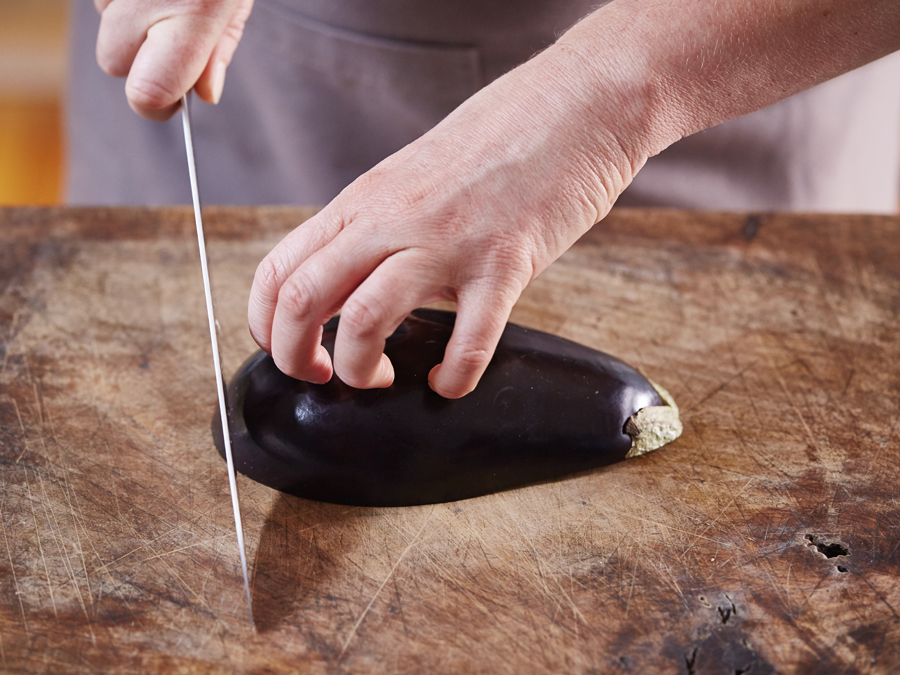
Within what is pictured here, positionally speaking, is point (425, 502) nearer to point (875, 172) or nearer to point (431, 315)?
point (431, 315)

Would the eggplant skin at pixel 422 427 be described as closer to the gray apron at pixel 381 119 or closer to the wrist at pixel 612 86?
the wrist at pixel 612 86

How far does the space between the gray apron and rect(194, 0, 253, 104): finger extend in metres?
0.15

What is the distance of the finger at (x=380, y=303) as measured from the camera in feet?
A: 2.27

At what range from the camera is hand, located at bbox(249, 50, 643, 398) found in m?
0.70

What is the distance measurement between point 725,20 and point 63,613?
2.71 feet

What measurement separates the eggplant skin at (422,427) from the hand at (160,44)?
396mm

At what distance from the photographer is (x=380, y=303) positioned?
0.69 meters

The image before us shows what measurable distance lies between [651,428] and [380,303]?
38cm

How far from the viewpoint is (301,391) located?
2.72 feet

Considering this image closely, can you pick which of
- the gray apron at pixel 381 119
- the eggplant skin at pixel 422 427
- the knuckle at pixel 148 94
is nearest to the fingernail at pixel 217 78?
the knuckle at pixel 148 94

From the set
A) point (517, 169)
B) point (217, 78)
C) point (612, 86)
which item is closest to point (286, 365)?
point (517, 169)

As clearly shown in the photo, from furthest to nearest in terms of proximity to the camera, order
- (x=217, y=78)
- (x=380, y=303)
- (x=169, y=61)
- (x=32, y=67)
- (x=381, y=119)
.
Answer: (x=32, y=67)
(x=381, y=119)
(x=217, y=78)
(x=169, y=61)
(x=380, y=303)

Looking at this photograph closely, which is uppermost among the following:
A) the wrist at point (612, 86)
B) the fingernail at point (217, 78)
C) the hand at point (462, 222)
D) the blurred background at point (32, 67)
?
the wrist at point (612, 86)

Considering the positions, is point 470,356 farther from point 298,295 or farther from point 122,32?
point 122,32
